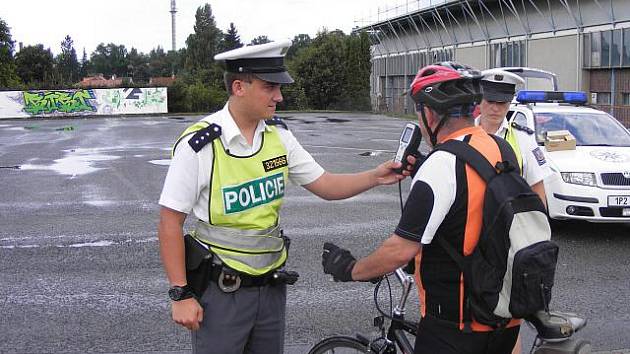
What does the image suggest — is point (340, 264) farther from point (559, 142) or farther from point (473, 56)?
point (473, 56)

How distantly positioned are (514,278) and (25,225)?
344 inches

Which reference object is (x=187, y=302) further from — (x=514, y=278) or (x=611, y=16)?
(x=611, y=16)

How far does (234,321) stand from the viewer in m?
3.05

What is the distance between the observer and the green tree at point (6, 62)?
61.8m

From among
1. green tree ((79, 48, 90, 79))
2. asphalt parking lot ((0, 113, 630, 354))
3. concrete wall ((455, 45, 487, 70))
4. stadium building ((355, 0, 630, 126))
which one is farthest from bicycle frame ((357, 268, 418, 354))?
green tree ((79, 48, 90, 79))

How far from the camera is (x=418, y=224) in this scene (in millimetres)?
2562

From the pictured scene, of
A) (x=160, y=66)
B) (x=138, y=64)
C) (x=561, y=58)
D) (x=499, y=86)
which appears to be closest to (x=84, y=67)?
(x=138, y=64)

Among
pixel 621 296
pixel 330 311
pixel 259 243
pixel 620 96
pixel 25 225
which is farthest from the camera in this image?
pixel 620 96

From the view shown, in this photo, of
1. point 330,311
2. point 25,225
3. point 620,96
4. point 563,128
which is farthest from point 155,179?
point 620,96

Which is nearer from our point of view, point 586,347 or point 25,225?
point 586,347

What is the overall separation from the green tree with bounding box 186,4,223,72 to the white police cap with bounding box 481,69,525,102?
90.2 m

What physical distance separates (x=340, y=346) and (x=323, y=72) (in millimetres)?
52639

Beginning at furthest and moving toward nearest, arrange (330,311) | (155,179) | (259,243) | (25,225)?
(155,179), (25,225), (330,311), (259,243)

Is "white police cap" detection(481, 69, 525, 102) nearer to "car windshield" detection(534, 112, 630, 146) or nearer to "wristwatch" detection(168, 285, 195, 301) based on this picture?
"wristwatch" detection(168, 285, 195, 301)
